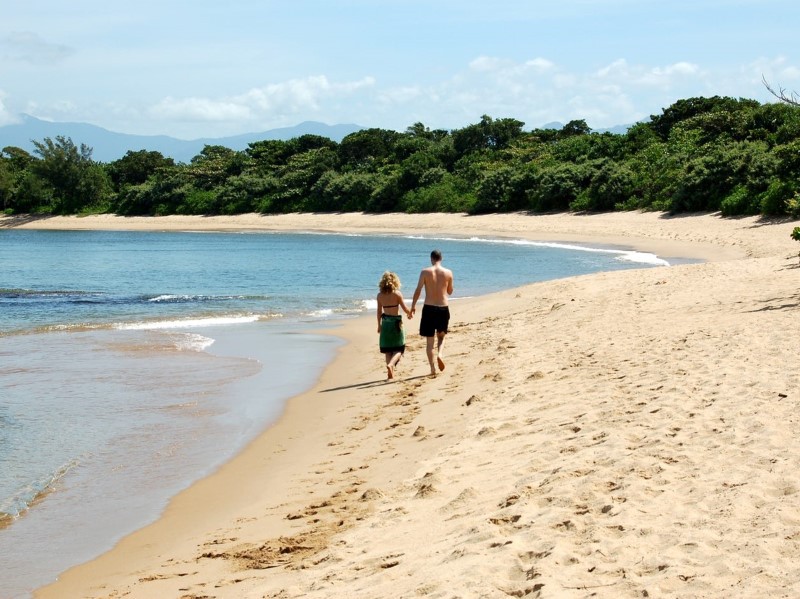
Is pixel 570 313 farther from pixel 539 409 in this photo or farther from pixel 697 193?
pixel 697 193

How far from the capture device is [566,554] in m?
4.55

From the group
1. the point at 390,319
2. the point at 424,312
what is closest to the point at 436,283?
the point at 424,312

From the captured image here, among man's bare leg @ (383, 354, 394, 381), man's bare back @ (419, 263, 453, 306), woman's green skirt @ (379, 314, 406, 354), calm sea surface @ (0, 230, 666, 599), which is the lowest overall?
calm sea surface @ (0, 230, 666, 599)

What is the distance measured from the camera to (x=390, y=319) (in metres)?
11.2

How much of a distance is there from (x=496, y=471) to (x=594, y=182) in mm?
42362

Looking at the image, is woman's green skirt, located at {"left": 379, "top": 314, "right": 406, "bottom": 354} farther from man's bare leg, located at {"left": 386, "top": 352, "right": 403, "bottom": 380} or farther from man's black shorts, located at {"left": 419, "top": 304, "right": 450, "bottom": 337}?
man's black shorts, located at {"left": 419, "top": 304, "right": 450, "bottom": 337}

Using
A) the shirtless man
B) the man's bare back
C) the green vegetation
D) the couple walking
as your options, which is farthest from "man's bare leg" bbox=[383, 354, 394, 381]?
the green vegetation

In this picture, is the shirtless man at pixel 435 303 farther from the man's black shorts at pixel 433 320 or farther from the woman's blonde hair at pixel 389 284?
the woman's blonde hair at pixel 389 284

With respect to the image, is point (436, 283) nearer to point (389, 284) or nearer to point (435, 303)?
point (435, 303)

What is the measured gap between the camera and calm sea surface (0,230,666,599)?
7.16 meters

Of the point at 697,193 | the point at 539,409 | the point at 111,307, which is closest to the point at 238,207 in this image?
the point at 697,193

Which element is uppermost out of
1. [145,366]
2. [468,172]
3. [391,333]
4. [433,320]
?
[468,172]

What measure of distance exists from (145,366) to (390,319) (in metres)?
4.25

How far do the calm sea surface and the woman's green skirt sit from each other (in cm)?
127
